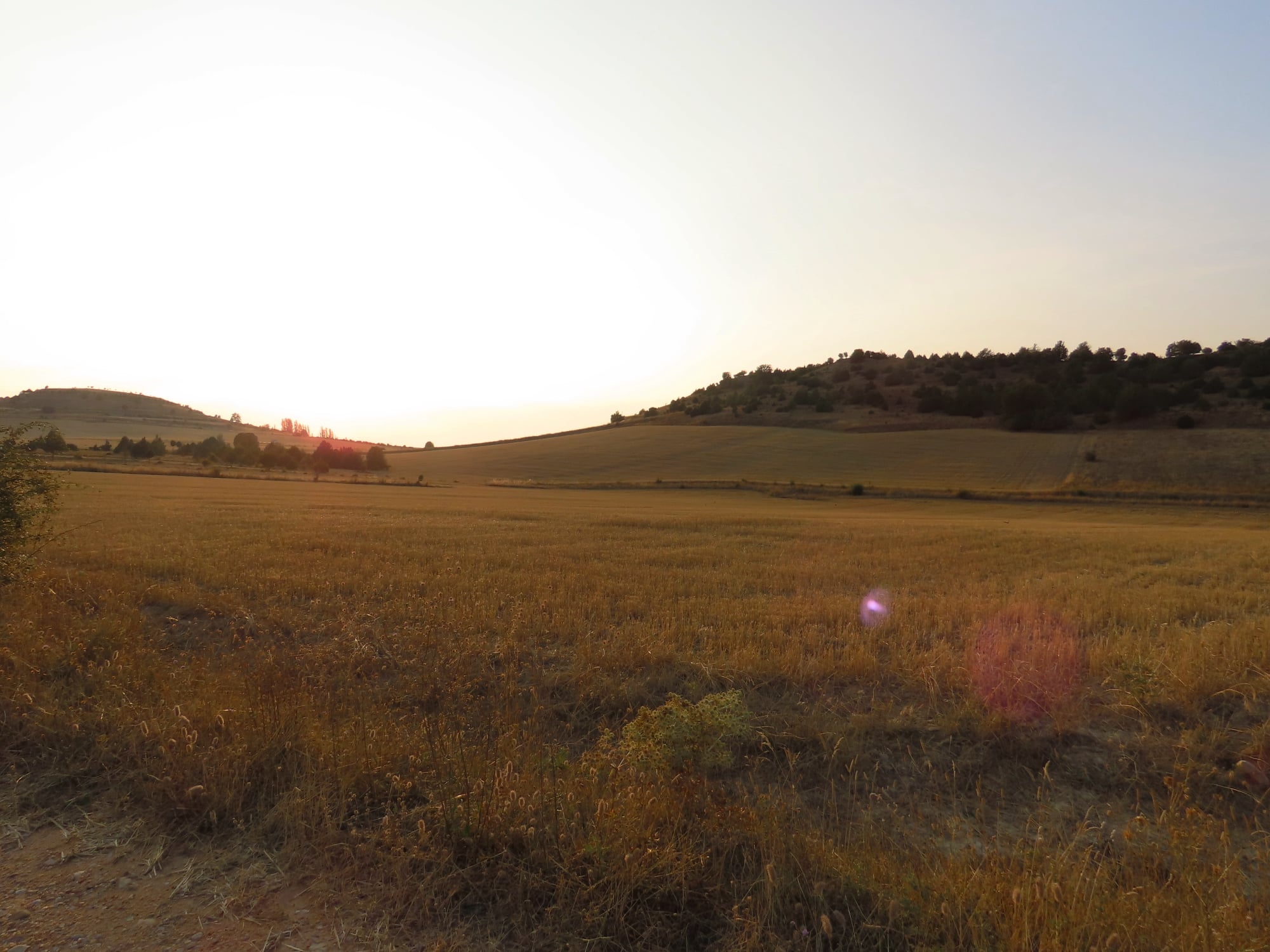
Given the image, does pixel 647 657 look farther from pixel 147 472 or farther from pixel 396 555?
pixel 147 472

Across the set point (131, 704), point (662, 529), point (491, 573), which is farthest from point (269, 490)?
point (131, 704)

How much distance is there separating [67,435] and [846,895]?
142940 millimetres

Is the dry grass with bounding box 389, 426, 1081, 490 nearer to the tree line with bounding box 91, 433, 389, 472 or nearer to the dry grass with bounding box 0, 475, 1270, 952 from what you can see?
the tree line with bounding box 91, 433, 389, 472

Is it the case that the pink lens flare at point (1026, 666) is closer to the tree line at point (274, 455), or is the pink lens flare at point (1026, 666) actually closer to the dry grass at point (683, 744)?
the dry grass at point (683, 744)

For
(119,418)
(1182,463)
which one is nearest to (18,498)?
(1182,463)

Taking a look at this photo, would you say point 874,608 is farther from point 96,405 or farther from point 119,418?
point 96,405

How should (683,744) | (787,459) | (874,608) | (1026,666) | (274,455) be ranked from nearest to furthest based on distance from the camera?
(683,744), (1026,666), (874,608), (787,459), (274,455)

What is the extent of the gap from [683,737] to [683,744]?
0.05m

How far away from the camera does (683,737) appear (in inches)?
189

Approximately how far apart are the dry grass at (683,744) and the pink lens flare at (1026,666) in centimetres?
6

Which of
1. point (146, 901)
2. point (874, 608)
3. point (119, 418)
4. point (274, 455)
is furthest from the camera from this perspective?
point (119, 418)

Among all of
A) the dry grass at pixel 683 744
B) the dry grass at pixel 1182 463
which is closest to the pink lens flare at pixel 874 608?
the dry grass at pixel 683 744

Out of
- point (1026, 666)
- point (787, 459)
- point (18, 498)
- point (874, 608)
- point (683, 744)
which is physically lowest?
point (874, 608)

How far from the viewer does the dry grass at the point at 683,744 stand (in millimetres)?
3246
